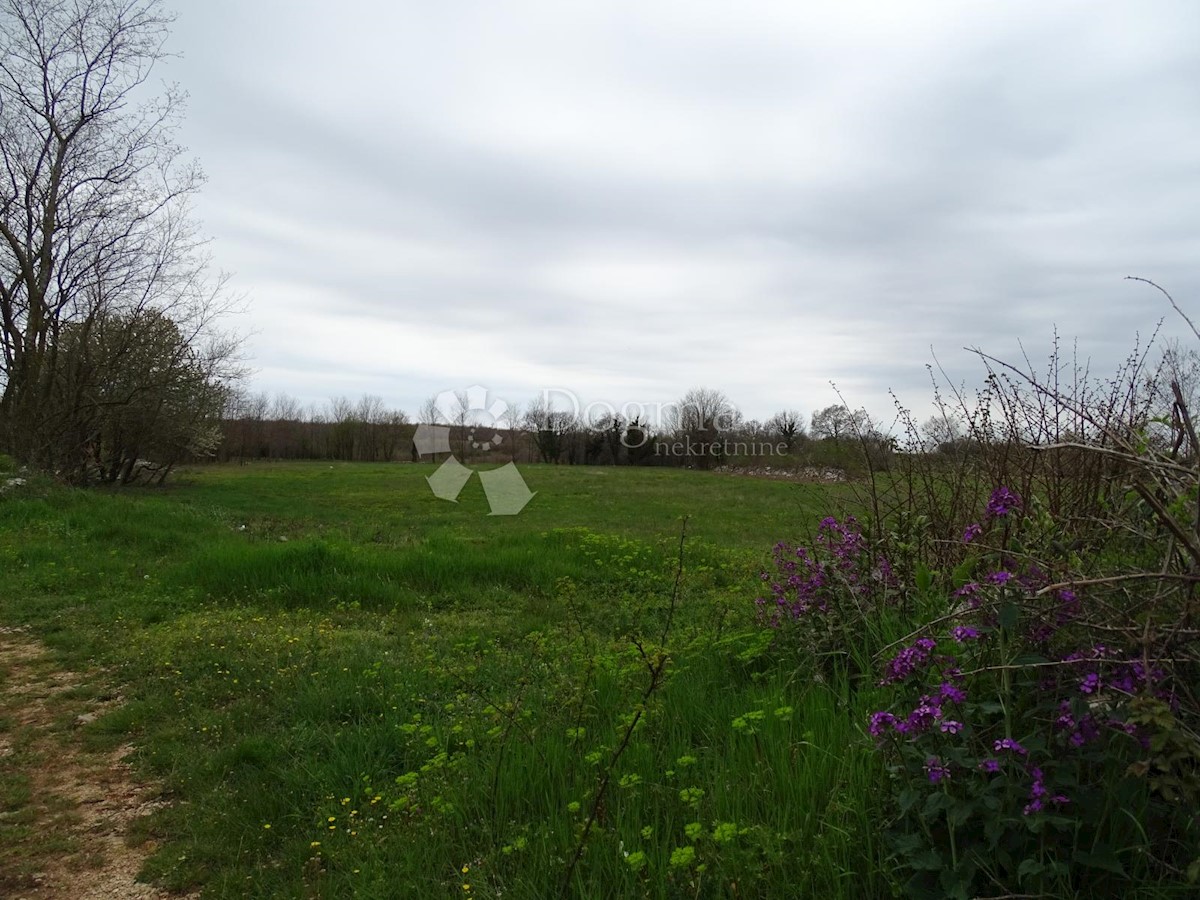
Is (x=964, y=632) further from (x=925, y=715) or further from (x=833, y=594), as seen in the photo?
(x=833, y=594)

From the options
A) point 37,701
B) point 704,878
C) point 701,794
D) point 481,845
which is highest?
point 701,794

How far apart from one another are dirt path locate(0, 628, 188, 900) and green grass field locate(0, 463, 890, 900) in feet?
0.43

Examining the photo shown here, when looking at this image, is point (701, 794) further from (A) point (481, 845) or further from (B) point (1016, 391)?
(B) point (1016, 391)

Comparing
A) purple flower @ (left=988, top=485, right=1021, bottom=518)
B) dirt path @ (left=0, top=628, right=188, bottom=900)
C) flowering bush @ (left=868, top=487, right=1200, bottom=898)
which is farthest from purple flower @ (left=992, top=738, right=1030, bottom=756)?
dirt path @ (left=0, top=628, right=188, bottom=900)

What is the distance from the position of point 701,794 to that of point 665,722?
819 mm

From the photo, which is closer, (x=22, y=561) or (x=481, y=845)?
(x=481, y=845)

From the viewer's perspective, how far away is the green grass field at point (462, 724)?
219 centimetres

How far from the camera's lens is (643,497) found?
24078 mm

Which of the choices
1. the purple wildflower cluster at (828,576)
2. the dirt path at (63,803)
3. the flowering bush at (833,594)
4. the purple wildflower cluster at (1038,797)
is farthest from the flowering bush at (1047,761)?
the dirt path at (63,803)

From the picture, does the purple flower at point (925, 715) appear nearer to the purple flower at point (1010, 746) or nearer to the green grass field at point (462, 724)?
the purple flower at point (1010, 746)

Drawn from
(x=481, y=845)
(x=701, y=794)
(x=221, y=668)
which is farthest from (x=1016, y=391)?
(x=221, y=668)

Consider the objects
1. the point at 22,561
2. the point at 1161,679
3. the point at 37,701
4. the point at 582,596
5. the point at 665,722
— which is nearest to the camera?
the point at 1161,679

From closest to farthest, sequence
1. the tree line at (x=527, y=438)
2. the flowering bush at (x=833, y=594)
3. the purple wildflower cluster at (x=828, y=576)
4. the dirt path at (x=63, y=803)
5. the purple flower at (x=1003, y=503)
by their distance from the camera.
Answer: the purple flower at (x=1003, y=503) < the dirt path at (x=63, y=803) < the flowering bush at (x=833, y=594) < the purple wildflower cluster at (x=828, y=576) < the tree line at (x=527, y=438)

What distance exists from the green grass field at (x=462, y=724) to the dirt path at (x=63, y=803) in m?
0.13
